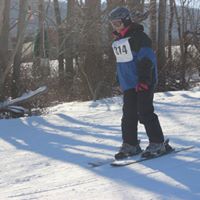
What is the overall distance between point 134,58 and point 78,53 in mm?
11726

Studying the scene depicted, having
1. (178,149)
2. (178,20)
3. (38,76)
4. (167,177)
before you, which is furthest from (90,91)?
(167,177)

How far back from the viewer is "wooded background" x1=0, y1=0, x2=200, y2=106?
14.3 metres

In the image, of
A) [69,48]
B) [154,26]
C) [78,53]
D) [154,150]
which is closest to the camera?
[154,150]

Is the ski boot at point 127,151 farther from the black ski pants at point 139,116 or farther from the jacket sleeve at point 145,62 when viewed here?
the jacket sleeve at point 145,62

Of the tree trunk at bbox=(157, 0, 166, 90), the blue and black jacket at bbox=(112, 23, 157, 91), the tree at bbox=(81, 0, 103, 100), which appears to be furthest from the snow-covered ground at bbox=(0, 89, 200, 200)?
the tree trunk at bbox=(157, 0, 166, 90)

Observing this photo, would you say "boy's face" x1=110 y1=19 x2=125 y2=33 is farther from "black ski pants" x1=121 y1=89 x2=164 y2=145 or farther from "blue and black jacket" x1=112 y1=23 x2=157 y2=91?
"black ski pants" x1=121 y1=89 x2=164 y2=145

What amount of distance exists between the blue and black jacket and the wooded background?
6748mm

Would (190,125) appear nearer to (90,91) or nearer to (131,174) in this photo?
(131,174)

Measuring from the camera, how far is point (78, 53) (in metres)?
17.1

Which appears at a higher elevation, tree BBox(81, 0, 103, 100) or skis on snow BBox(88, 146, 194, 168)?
tree BBox(81, 0, 103, 100)

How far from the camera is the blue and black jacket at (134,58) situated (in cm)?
535

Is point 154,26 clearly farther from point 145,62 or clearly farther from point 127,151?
point 145,62

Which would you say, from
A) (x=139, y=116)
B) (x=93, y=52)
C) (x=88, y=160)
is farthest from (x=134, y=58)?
(x=93, y=52)

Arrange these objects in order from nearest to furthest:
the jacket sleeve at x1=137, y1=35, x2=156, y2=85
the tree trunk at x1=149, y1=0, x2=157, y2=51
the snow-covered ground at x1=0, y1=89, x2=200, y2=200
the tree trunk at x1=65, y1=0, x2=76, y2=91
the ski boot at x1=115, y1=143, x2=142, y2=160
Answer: the snow-covered ground at x1=0, y1=89, x2=200, y2=200, the jacket sleeve at x1=137, y1=35, x2=156, y2=85, the ski boot at x1=115, y1=143, x2=142, y2=160, the tree trunk at x1=65, y1=0, x2=76, y2=91, the tree trunk at x1=149, y1=0, x2=157, y2=51
